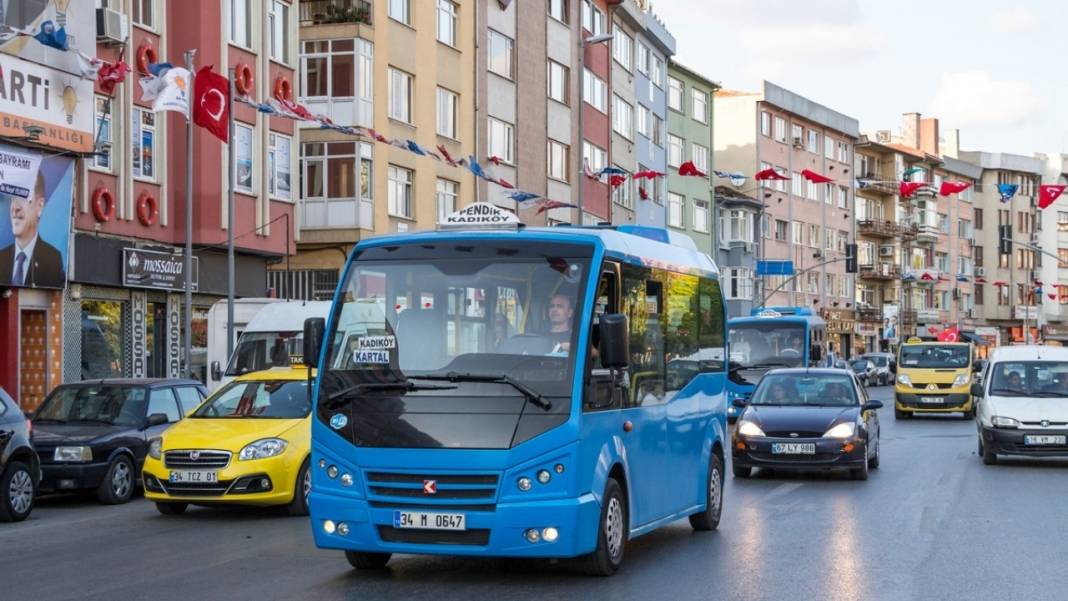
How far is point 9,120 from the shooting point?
2634cm

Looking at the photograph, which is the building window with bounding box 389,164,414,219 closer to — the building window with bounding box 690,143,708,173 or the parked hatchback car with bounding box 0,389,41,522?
the parked hatchback car with bounding box 0,389,41,522

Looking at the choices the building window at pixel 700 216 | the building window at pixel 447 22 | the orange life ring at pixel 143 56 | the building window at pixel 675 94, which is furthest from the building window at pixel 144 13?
the building window at pixel 700 216

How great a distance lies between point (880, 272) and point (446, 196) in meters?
60.8

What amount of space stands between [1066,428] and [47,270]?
18.0m

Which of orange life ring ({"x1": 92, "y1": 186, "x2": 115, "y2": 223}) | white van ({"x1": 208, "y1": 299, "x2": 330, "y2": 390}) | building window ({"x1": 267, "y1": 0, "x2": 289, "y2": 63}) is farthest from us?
building window ({"x1": 267, "y1": 0, "x2": 289, "y2": 63})

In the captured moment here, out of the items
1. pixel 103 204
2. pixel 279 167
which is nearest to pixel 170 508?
pixel 103 204

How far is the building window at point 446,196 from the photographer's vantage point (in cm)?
4456

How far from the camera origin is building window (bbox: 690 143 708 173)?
2896 inches

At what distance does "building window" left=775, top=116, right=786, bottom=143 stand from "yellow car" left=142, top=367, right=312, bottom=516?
7149cm

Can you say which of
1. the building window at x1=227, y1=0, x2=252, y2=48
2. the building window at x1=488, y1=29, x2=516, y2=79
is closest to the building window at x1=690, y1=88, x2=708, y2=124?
the building window at x1=488, y1=29, x2=516, y2=79

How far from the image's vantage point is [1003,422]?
71.3 ft

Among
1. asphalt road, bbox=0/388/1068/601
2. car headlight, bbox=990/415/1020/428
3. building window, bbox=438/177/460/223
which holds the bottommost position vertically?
asphalt road, bbox=0/388/1068/601

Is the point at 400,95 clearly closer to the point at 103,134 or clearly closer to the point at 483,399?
the point at 103,134

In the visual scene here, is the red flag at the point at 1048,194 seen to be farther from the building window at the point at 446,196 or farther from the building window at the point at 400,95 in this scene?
the building window at the point at 400,95
